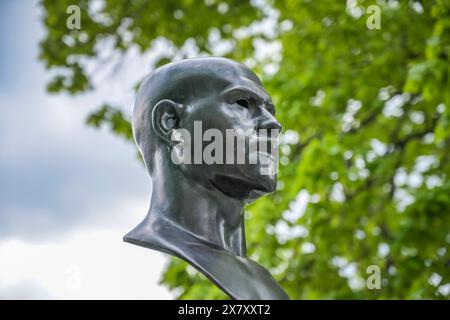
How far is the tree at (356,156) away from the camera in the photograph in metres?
7.29

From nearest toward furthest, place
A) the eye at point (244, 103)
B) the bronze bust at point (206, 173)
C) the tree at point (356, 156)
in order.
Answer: the bronze bust at point (206, 173)
the eye at point (244, 103)
the tree at point (356, 156)

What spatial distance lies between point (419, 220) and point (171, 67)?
3645 mm

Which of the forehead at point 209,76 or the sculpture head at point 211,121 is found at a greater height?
the forehead at point 209,76

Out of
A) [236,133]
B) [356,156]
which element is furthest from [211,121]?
[356,156]

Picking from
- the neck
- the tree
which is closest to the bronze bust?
the neck

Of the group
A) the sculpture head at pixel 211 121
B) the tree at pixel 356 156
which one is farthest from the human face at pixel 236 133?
the tree at pixel 356 156

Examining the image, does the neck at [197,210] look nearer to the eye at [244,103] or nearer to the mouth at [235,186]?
the mouth at [235,186]

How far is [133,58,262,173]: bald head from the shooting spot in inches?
169

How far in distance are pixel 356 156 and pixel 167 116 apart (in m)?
3.51

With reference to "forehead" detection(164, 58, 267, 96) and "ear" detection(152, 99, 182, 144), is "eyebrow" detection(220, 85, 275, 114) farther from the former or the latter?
"ear" detection(152, 99, 182, 144)

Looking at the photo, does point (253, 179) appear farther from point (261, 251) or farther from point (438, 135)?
point (261, 251)

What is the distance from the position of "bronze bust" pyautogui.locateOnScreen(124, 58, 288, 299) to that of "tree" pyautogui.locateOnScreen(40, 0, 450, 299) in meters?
2.85

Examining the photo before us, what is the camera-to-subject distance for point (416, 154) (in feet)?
27.7
